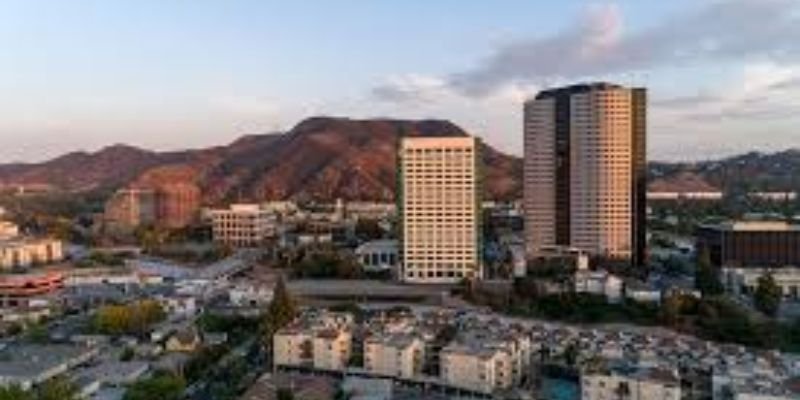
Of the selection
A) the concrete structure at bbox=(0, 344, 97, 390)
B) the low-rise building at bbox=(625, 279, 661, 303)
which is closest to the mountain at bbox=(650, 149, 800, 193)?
the low-rise building at bbox=(625, 279, 661, 303)

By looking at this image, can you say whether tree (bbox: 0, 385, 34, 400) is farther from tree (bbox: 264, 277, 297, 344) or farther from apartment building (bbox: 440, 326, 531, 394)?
apartment building (bbox: 440, 326, 531, 394)

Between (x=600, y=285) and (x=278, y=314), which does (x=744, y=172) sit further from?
(x=278, y=314)

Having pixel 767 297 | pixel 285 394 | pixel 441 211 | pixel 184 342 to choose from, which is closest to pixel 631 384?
pixel 285 394

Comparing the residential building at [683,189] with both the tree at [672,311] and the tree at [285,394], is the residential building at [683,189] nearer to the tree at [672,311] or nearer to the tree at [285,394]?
the tree at [672,311]

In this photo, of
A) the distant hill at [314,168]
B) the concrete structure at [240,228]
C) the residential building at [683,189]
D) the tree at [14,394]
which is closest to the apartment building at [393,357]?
the tree at [14,394]

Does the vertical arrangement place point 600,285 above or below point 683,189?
below

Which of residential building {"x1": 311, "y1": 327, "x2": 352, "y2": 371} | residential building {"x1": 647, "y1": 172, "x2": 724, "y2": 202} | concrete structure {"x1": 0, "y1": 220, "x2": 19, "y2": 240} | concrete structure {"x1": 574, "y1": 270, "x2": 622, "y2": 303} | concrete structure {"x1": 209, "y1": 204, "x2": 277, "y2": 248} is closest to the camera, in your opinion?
residential building {"x1": 311, "y1": 327, "x2": 352, "y2": 371}
